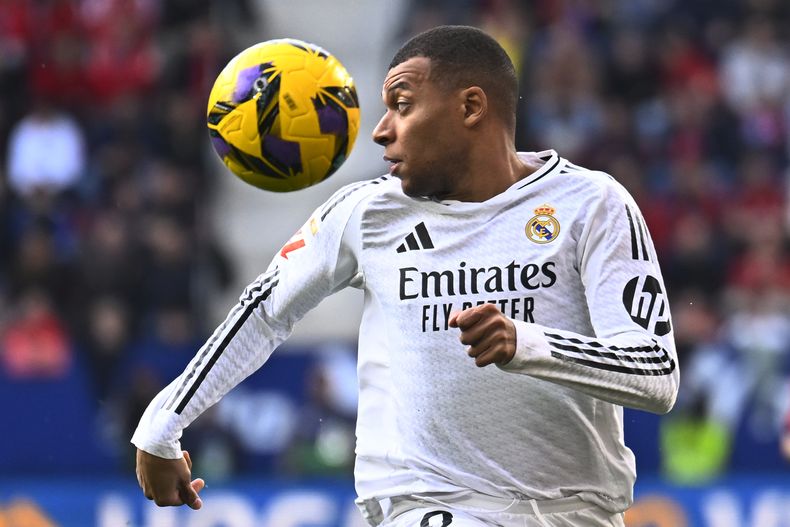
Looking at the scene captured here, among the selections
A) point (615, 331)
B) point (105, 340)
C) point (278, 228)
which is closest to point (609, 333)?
point (615, 331)

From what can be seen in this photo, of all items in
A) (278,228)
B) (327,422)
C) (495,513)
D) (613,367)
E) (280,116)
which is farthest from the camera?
(278,228)

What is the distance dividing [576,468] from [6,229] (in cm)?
937

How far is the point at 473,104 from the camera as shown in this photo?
434 centimetres

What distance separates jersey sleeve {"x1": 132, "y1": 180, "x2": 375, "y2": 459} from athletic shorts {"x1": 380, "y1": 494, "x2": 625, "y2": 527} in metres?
0.68

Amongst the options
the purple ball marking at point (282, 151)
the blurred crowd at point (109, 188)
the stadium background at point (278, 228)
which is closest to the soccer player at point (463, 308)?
the purple ball marking at point (282, 151)

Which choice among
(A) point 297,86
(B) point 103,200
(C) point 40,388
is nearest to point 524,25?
(B) point 103,200

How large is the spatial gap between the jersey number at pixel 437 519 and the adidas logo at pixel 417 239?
757 millimetres

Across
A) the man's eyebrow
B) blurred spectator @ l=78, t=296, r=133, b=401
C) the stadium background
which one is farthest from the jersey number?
blurred spectator @ l=78, t=296, r=133, b=401

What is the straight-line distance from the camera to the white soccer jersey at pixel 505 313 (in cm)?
409

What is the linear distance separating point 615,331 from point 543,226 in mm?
401

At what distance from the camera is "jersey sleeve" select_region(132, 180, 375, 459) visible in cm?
440

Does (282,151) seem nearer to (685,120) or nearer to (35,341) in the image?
(35,341)

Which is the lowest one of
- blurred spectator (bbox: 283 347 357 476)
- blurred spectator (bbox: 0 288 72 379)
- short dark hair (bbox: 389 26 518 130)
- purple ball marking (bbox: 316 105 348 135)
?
blurred spectator (bbox: 283 347 357 476)

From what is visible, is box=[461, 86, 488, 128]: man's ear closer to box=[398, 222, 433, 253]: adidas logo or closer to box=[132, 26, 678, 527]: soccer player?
box=[132, 26, 678, 527]: soccer player
